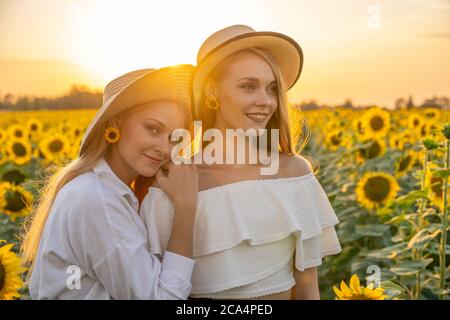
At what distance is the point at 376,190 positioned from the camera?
4266 mm

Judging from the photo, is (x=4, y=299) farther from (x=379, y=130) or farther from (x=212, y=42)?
(x=379, y=130)

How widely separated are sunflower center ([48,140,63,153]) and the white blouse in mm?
3674

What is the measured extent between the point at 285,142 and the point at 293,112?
0.67 ft

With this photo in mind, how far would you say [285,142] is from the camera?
2.41 metres

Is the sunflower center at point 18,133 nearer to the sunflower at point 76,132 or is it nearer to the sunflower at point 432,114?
the sunflower at point 76,132

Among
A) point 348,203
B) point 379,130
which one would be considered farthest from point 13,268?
point 379,130

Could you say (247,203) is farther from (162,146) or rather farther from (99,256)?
(99,256)

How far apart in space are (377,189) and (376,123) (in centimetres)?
132

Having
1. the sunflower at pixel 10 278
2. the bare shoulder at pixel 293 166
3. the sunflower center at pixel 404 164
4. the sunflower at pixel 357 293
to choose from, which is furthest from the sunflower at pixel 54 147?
the sunflower at pixel 357 293

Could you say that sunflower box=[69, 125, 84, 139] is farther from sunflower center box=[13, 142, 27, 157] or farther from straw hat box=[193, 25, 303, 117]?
straw hat box=[193, 25, 303, 117]

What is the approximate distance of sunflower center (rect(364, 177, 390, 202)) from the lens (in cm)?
426

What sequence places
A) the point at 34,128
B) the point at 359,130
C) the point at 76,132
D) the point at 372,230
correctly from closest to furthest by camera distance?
the point at 372,230 → the point at 359,130 → the point at 76,132 → the point at 34,128

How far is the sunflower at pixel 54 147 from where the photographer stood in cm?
554

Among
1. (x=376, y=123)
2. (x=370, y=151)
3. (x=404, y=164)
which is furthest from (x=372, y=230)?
(x=376, y=123)
